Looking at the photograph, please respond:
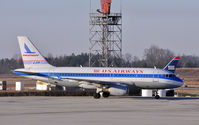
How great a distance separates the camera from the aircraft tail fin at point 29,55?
48438mm

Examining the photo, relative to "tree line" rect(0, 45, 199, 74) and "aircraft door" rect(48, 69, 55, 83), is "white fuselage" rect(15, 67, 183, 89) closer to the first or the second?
"aircraft door" rect(48, 69, 55, 83)

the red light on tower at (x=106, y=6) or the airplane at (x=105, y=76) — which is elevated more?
the red light on tower at (x=106, y=6)

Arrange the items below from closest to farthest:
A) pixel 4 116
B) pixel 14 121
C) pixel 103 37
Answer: pixel 14 121, pixel 4 116, pixel 103 37

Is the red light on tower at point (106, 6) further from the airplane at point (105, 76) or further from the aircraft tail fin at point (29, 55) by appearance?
the aircraft tail fin at point (29, 55)

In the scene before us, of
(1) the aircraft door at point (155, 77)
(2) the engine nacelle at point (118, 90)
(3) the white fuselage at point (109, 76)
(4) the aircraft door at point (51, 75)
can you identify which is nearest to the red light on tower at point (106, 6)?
(3) the white fuselage at point (109, 76)

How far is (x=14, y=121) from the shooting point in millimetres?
23828

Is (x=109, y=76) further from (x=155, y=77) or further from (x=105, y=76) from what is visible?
(x=155, y=77)

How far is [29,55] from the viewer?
4872 cm

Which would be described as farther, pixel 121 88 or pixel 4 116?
pixel 121 88

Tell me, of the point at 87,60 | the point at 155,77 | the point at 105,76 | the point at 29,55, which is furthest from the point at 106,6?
the point at 87,60

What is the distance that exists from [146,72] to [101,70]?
4.95 m

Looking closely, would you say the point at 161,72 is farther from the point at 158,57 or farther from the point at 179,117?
the point at 158,57

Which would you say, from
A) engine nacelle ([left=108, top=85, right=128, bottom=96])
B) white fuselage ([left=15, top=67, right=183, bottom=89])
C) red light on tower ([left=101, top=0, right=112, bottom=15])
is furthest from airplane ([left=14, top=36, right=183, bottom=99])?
red light on tower ([left=101, top=0, right=112, bottom=15])

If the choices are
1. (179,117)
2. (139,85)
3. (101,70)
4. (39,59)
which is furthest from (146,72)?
(179,117)
